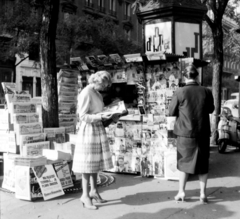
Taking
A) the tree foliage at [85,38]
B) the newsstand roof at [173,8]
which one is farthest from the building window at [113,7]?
the newsstand roof at [173,8]

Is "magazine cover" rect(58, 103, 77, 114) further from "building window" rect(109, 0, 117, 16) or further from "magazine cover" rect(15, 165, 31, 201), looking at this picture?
"building window" rect(109, 0, 117, 16)

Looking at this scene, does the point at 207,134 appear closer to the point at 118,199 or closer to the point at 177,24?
the point at 118,199

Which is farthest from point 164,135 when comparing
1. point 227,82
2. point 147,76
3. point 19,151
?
point 227,82

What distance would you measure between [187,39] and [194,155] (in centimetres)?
346

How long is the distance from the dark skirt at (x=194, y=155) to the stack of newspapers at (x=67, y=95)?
3.07m

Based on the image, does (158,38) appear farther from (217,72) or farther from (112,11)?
(112,11)

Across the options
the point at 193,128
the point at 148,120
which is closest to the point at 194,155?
the point at 193,128

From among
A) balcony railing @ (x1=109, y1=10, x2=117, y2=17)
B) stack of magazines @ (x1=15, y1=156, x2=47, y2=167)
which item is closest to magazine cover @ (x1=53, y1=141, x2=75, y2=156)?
stack of magazines @ (x1=15, y1=156, x2=47, y2=167)

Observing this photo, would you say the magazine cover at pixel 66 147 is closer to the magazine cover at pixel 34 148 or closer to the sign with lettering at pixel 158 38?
the magazine cover at pixel 34 148

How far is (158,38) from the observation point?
6984mm

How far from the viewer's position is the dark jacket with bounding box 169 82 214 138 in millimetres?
4121

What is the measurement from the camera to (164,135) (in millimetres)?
5512

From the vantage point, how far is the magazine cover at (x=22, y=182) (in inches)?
168

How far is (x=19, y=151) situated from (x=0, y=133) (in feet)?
1.59
